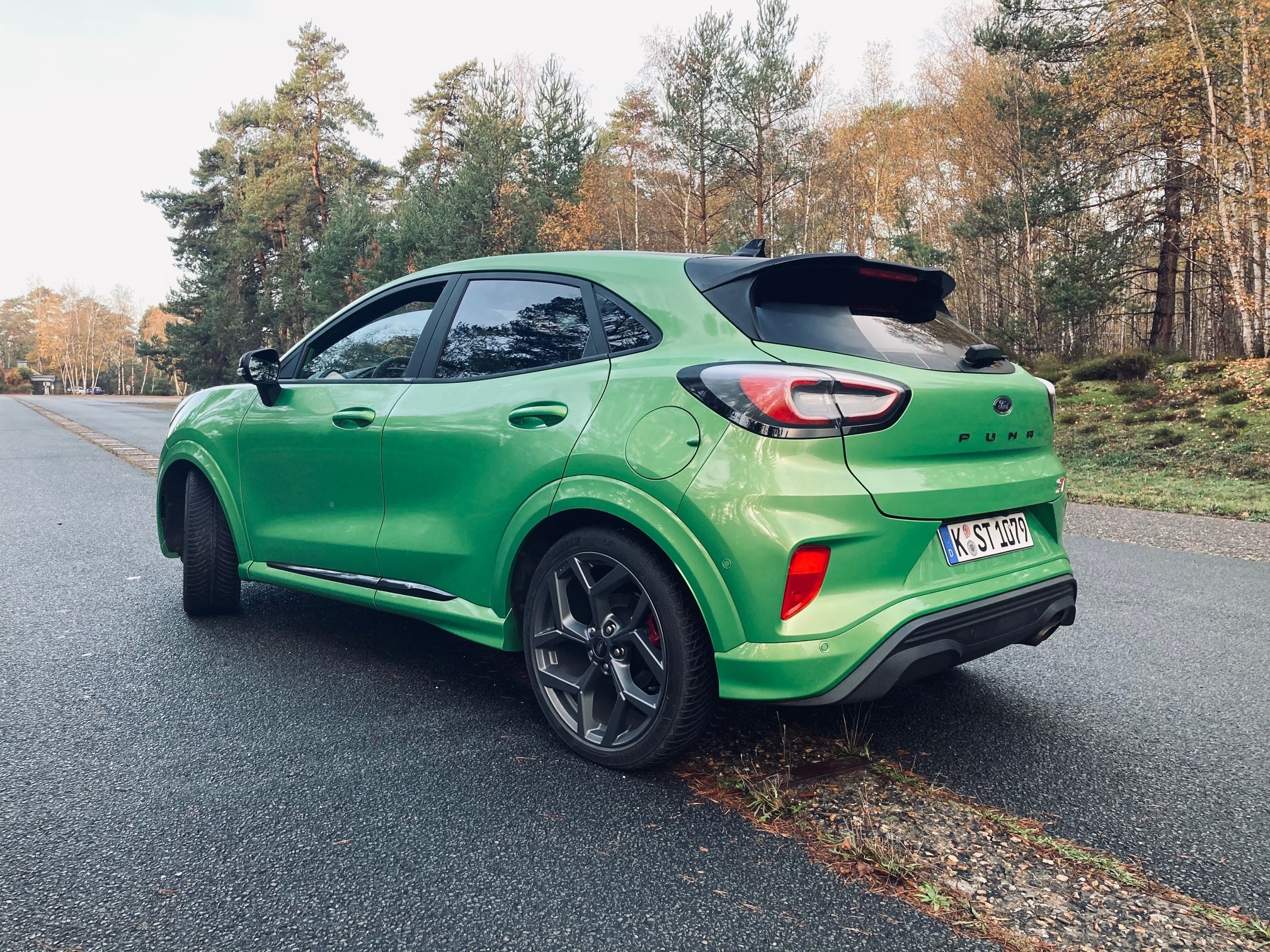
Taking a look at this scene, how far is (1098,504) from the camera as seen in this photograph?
9750 mm

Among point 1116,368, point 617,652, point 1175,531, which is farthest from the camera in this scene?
point 1116,368

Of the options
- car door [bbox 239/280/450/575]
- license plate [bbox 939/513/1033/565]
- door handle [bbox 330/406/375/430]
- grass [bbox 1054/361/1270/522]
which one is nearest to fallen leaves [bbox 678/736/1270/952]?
license plate [bbox 939/513/1033/565]

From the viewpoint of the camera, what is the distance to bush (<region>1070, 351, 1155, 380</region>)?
19.2 m

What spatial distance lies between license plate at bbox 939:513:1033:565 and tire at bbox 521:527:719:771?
77 cm

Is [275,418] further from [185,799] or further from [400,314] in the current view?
[185,799]

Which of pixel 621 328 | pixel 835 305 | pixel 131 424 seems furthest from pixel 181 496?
pixel 131 424

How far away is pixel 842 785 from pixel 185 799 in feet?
6.16

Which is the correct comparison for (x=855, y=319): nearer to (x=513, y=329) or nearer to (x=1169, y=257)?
(x=513, y=329)

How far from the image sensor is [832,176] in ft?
108

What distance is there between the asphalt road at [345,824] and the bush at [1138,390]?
17.7 m

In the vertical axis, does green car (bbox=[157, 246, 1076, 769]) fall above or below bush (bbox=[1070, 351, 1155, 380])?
below

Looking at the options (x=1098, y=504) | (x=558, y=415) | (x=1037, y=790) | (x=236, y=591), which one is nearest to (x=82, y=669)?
(x=236, y=591)

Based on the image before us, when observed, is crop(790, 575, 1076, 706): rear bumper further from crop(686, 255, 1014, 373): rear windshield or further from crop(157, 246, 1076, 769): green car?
crop(686, 255, 1014, 373): rear windshield

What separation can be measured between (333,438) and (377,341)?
47cm
